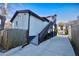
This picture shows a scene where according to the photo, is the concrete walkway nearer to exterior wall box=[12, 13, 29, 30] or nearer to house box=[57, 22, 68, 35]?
house box=[57, 22, 68, 35]

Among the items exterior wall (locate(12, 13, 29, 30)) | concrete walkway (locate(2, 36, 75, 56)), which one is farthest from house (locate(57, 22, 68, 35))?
exterior wall (locate(12, 13, 29, 30))

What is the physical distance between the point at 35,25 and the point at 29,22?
3.6 inches

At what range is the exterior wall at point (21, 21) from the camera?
2.01 m

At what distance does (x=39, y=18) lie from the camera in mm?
2043

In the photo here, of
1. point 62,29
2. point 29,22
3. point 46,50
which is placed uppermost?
point 29,22

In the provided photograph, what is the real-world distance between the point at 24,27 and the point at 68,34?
62cm

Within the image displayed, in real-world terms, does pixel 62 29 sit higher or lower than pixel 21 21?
lower

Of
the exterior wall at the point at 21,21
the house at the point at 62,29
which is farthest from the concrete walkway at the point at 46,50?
the exterior wall at the point at 21,21

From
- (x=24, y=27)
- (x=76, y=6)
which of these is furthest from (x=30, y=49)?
(x=76, y=6)

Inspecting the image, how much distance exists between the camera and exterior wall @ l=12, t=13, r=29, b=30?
6.59 ft

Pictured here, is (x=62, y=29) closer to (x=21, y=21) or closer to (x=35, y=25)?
(x=35, y=25)

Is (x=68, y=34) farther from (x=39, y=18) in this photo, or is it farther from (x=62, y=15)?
(x=39, y=18)

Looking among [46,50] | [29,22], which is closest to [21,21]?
[29,22]

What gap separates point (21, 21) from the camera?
2.02m
